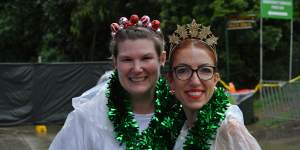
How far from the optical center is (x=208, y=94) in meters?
2.51

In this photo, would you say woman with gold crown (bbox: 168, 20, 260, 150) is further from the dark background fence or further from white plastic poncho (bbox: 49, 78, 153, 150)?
the dark background fence

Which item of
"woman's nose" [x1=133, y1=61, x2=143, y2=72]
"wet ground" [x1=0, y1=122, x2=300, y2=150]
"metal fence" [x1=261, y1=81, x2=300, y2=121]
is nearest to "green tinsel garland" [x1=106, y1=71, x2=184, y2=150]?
"woman's nose" [x1=133, y1=61, x2=143, y2=72]

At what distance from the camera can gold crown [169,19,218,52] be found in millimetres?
2561

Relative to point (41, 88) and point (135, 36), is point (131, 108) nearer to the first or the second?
point (135, 36)

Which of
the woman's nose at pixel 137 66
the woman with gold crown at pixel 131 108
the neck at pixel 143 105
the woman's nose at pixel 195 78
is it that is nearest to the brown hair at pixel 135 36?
the woman with gold crown at pixel 131 108

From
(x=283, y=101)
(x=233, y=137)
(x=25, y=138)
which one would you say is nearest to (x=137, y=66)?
(x=233, y=137)

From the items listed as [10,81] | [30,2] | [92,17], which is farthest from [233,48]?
[30,2]

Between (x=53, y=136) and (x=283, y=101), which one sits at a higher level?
(x=283, y=101)

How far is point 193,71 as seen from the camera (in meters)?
2.46

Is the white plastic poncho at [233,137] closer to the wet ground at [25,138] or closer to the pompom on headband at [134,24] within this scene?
the pompom on headband at [134,24]

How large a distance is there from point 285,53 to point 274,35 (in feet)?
7.10

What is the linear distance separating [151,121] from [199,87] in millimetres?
620

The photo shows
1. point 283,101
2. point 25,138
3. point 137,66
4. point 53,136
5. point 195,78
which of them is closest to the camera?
point 195,78

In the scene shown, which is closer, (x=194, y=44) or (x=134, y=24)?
(x=194, y=44)
